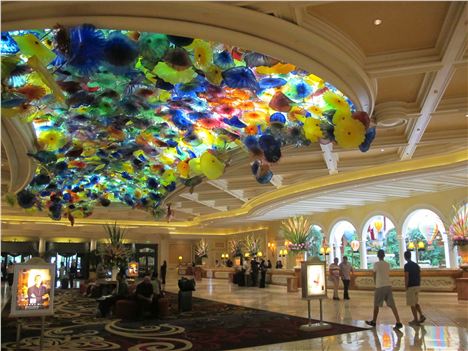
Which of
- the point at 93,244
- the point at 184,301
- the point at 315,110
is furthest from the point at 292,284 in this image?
the point at 93,244

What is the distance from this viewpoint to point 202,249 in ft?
106

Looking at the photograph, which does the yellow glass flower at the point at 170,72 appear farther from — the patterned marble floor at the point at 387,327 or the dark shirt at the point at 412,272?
the dark shirt at the point at 412,272

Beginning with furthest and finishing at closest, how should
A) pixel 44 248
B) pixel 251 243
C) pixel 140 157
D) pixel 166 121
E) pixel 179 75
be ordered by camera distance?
pixel 251 243, pixel 44 248, pixel 140 157, pixel 166 121, pixel 179 75

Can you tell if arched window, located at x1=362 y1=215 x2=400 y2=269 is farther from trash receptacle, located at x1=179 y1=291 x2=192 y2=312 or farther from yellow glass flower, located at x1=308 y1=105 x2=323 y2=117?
yellow glass flower, located at x1=308 y1=105 x2=323 y2=117

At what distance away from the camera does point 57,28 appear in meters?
4.36

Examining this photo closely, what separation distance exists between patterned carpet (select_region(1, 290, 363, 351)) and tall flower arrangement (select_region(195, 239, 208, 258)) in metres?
21.4

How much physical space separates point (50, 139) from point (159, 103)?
3.15 metres

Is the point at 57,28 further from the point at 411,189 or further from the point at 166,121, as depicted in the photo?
the point at 411,189

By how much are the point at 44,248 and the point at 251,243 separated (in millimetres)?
12776

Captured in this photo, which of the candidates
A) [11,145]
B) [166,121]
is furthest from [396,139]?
[11,145]

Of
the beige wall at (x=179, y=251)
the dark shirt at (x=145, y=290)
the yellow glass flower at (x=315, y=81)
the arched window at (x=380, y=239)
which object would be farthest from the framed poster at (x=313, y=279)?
the beige wall at (x=179, y=251)

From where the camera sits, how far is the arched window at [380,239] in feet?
63.1

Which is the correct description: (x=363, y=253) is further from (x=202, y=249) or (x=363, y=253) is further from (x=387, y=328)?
(x=202, y=249)

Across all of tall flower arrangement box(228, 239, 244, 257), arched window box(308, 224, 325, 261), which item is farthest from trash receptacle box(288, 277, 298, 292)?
tall flower arrangement box(228, 239, 244, 257)
